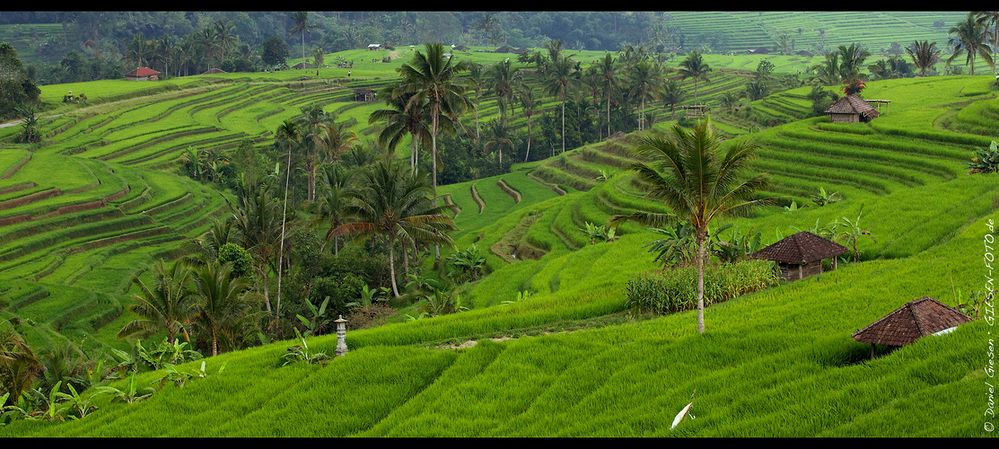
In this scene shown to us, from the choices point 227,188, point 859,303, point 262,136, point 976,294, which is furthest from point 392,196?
point 262,136

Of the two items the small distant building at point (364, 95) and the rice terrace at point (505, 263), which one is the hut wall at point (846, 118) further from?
the small distant building at point (364, 95)

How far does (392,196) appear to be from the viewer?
29.5 metres

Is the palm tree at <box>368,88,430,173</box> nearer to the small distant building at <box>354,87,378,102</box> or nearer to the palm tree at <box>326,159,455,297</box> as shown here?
the palm tree at <box>326,159,455,297</box>

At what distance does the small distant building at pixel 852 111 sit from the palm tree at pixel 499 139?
28859 mm

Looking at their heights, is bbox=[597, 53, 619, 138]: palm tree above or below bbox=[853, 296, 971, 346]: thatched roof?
above

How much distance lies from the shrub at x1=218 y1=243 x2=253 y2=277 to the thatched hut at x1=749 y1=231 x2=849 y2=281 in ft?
52.4

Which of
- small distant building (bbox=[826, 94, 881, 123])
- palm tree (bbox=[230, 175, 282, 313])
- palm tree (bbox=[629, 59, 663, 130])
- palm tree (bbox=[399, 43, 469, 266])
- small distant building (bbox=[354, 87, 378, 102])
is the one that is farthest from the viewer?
small distant building (bbox=[354, 87, 378, 102])

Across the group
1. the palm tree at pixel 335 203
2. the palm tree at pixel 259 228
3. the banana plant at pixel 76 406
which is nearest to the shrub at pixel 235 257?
the palm tree at pixel 259 228

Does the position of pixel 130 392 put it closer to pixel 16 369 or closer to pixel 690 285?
pixel 16 369

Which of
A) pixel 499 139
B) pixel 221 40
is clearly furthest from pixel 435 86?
pixel 221 40

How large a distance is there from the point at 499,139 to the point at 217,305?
46.2m

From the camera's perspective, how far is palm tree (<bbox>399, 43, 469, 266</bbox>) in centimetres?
3338

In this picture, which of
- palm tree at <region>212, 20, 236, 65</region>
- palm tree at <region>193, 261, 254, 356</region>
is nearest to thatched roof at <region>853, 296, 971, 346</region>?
palm tree at <region>193, 261, 254, 356</region>

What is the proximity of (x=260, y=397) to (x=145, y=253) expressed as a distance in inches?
1185
